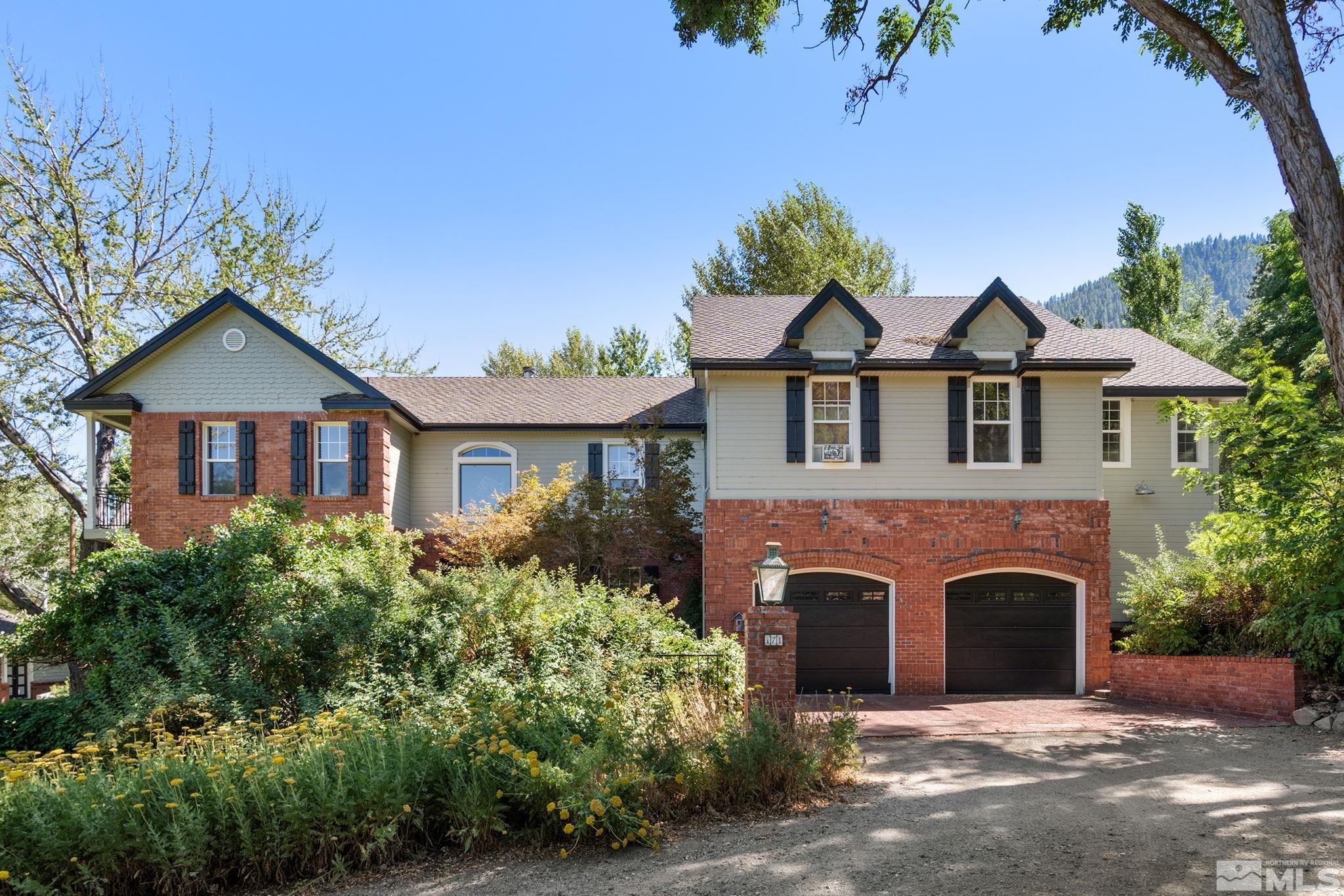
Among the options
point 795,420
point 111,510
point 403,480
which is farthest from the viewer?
point 111,510

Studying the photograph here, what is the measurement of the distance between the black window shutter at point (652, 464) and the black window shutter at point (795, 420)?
139 inches

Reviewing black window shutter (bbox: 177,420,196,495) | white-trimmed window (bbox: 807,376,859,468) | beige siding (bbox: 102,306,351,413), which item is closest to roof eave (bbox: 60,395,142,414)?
beige siding (bbox: 102,306,351,413)

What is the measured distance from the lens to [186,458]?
57.0 ft

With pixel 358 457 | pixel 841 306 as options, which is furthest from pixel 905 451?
pixel 358 457

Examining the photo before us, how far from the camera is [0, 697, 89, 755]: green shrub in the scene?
1166cm

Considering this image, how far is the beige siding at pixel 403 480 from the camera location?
1828cm

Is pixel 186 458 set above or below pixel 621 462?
above

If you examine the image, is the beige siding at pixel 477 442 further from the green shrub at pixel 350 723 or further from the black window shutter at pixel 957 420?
the black window shutter at pixel 957 420

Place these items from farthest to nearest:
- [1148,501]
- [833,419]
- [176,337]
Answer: [1148,501] < [176,337] < [833,419]

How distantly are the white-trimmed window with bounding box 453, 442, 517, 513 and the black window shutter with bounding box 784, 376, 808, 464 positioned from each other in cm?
732

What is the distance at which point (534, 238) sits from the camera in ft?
85.0

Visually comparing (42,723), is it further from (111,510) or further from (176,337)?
(111,510)

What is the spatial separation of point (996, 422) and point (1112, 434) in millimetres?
4206

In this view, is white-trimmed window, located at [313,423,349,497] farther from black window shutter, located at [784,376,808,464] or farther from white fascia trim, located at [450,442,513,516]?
black window shutter, located at [784,376,808,464]
